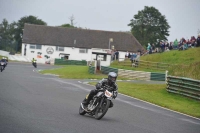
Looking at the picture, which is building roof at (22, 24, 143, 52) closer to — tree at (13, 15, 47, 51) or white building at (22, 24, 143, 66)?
white building at (22, 24, 143, 66)

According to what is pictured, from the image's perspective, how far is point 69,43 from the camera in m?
→ 99.9

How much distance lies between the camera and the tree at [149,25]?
11588cm

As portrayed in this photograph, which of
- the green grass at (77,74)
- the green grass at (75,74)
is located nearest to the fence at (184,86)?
the green grass at (77,74)

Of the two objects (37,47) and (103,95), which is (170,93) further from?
(37,47)

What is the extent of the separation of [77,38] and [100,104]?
87.8m

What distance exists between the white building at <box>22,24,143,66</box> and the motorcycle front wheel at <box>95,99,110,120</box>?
83.1 m

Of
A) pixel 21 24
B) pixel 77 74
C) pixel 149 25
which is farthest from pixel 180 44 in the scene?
pixel 21 24

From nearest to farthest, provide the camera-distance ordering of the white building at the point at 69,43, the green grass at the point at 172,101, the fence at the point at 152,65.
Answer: the green grass at the point at 172,101, the fence at the point at 152,65, the white building at the point at 69,43

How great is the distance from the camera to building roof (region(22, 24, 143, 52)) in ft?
327

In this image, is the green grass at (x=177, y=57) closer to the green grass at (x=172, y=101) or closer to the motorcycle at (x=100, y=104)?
the green grass at (x=172, y=101)

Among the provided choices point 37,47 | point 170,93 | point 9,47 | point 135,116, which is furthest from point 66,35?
point 135,116

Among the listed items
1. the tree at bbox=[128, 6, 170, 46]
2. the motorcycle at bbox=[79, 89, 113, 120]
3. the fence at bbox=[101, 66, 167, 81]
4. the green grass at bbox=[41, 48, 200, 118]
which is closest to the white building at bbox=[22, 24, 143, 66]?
the tree at bbox=[128, 6, 170, 46]

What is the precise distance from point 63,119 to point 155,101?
12.3 metres

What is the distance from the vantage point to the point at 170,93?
29.5 m
